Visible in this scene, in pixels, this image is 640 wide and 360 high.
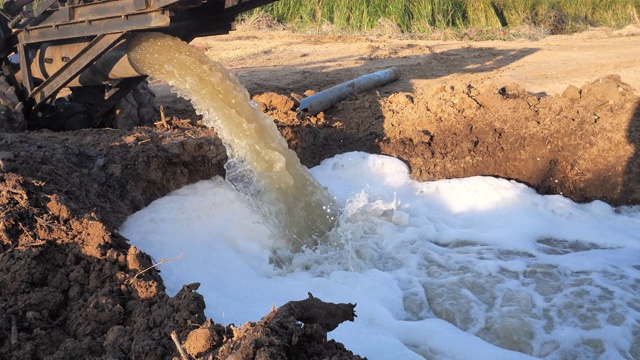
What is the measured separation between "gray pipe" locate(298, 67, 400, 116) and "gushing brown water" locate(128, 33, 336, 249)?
5.14 ft

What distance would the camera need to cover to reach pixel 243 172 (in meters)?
6.09

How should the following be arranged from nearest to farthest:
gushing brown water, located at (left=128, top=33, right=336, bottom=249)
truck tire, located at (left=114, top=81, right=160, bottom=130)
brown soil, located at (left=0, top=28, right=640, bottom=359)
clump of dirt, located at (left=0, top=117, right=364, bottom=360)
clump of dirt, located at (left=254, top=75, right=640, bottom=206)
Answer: clump of dirt, located at (left=0, top=117, right=364, bottom=360)
brown soil, located at (left=0, top=28, right=640, bottom=359)
gushing brown water, located at (left=128, top=33, right=336, bottom=249)
clump of dirt, located at (left=254, top=75, right=640, bottom=206)
truck tire, located at (left=114, top=81, right=160, bottom=130)

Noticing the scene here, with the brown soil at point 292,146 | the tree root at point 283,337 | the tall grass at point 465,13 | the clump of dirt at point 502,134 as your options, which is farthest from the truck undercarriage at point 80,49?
the tall grass at point 465,13

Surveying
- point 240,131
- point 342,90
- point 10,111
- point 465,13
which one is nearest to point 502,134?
point 342,90

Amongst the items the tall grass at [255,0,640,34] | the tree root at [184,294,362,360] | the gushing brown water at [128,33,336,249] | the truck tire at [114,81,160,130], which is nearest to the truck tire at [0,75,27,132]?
the truck tire at [114,81,160,130]

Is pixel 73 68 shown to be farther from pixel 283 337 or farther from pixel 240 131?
pixel 283 337

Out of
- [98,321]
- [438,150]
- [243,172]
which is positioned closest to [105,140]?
[243,172]

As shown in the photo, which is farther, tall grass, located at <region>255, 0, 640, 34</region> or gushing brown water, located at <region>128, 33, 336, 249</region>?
tall grass, located at <region>255, 0, 640, 34</region>

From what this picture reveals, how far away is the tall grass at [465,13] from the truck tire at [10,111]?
823cm

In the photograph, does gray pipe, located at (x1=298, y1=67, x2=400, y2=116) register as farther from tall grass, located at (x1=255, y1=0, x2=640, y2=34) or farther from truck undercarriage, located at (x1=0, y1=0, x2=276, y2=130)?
tall grass, located at (x1=255, y1=0, x2=640, y2=34)

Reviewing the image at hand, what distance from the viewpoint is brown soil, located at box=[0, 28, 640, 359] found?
354cm

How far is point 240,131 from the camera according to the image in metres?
5.96

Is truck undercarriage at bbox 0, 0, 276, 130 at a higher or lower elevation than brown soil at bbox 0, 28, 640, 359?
higher

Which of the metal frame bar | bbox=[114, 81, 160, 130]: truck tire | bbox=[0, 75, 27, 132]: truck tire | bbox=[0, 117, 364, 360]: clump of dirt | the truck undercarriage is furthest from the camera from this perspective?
bbox=[114, 81, 160, 130]: truck tire
